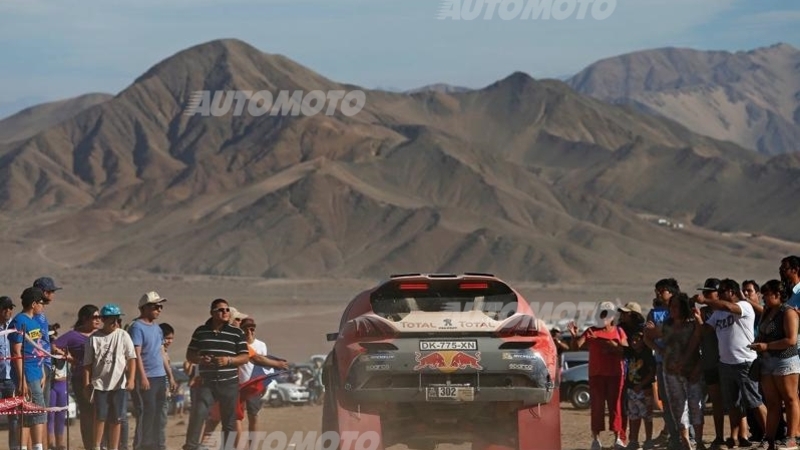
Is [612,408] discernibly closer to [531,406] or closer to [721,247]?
[531,406]

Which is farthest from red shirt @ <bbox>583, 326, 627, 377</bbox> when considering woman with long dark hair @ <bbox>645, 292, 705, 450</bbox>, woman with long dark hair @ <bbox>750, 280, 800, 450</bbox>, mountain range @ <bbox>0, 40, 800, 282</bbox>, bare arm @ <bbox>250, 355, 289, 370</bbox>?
mountain range @ <bbox>0, 40, 800, 282</bbox>

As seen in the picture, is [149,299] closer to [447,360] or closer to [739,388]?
[447,360]

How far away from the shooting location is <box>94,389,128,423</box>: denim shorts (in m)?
14.4

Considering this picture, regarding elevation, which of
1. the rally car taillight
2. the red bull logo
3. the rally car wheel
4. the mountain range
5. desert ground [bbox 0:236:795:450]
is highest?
the mountain range

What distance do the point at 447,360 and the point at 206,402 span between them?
303 centimetres

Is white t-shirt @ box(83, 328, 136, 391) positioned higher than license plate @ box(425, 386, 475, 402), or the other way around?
white t-shirt @ box(83, 328, 136, 391)

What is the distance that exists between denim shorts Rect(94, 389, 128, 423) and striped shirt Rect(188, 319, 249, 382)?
1.07m

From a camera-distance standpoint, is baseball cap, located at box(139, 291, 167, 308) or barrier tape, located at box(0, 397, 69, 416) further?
baseball cap, located at box(139, 291, 167, 308)

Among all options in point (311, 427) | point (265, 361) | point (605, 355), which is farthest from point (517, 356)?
point (311, 427)

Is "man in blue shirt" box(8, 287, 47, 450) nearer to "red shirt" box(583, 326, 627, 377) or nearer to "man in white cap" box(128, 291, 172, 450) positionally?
"man in white cap" box(128, 291, 172, 450)

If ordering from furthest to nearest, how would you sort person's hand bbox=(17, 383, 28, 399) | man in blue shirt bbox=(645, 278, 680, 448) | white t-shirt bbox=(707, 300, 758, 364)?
man in blue shirt bbox=(645, 278, 680, 448) < white t-shirt bbox=(707, 300, 758, 364) < person's hand bbox=(17, 383, 28, 399)

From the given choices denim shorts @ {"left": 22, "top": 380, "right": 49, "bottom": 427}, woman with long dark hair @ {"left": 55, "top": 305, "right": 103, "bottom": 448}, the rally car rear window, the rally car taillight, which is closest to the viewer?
the rally car taillight

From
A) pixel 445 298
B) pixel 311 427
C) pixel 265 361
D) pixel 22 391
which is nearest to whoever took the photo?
pixel 445 298

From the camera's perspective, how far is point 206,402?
13.9 metres
